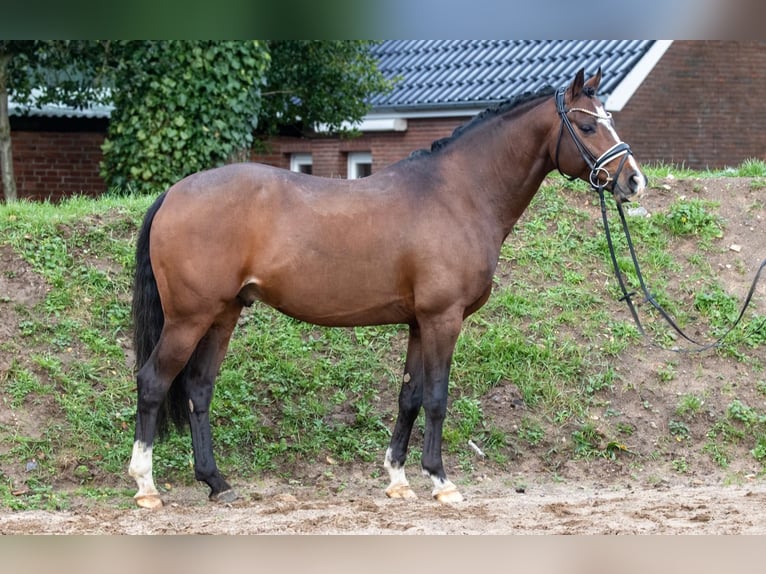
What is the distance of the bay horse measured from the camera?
20.7 ft

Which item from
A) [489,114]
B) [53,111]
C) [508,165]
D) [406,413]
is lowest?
[406,413]

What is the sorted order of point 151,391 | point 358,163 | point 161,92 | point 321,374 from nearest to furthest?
1. point 151,391
2. point 321,374
3. point 161,92
4. point 358,163

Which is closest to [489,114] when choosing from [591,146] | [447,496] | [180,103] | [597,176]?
[591,146]

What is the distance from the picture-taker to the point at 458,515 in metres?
6.10

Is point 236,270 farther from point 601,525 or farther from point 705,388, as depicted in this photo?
point 705,388

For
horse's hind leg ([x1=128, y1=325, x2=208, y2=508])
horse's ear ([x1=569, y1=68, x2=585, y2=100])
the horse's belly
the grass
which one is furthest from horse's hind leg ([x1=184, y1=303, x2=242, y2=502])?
horse's ear ([x1=569, y1=68, x2=585, y2=100])

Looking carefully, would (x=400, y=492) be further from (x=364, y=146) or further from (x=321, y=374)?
(x=364, y=146)

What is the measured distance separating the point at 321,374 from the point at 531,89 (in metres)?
9.61

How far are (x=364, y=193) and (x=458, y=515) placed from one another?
2134mm

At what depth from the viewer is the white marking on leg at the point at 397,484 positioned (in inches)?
265

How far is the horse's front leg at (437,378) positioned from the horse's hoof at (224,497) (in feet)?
4.32

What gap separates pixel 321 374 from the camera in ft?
28.0

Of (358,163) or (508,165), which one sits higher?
(358,163)
